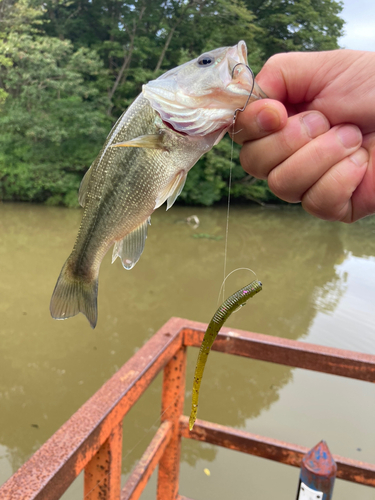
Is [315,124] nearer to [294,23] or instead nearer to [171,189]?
[171,189]

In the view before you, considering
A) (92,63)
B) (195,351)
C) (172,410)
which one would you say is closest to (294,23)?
(92,63)

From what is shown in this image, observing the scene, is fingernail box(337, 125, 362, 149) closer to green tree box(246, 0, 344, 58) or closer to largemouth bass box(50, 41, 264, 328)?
largemouth bass box(50, 41, 264, 328)

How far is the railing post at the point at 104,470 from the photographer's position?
1.31 metres

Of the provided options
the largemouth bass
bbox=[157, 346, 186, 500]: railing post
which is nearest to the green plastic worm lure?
the largemouth bass

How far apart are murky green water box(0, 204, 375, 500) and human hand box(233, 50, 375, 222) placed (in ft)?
4.78

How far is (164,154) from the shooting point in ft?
2.71

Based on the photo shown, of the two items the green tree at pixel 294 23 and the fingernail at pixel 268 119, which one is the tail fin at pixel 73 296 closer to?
the fingernail at pixel 268 119

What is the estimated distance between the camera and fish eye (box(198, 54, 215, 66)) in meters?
0.82

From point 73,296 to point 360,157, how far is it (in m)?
0.78

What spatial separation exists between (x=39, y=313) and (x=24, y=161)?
26.9 feet

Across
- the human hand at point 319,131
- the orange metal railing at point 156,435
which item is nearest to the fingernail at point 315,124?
the human hand at point 319,131

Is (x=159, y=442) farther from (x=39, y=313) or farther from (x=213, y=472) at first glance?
(x=39, y=313)

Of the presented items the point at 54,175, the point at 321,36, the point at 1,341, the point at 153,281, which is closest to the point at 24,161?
the point at 54,175

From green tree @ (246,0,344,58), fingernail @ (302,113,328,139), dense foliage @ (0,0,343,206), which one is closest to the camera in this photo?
fingernail @ (302,113,328,139)
